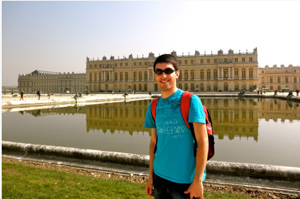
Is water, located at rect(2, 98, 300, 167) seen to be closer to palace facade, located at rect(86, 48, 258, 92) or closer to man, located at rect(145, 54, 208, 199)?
man, located at rect(145, 54, 208, 199)

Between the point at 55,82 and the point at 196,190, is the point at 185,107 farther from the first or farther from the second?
the point at 55,82

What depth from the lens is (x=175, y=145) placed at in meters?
1.68

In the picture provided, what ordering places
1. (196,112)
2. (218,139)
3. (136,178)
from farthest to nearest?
(218,139) < (136,178) < (196,112)

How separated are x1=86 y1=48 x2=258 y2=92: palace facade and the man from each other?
56.4 metres

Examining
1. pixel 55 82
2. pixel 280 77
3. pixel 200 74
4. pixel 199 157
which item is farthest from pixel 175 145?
pixel 55 82

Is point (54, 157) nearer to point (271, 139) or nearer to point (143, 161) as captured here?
point (143, 161)

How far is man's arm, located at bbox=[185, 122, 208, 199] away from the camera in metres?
1.57

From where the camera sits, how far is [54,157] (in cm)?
528

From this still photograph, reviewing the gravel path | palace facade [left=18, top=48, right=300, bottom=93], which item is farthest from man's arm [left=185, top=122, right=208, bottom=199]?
palace facade [left=18, top=48, right=300, bottom=93]

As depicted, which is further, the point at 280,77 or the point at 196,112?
the point at 280,77

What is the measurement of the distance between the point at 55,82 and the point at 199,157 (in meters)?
92.0

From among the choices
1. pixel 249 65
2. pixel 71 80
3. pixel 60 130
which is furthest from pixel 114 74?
pixel 60 130

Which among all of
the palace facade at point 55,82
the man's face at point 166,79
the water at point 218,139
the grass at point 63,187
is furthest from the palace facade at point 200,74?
the man's face at point 166,79

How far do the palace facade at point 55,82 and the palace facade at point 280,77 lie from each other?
64.1 m
